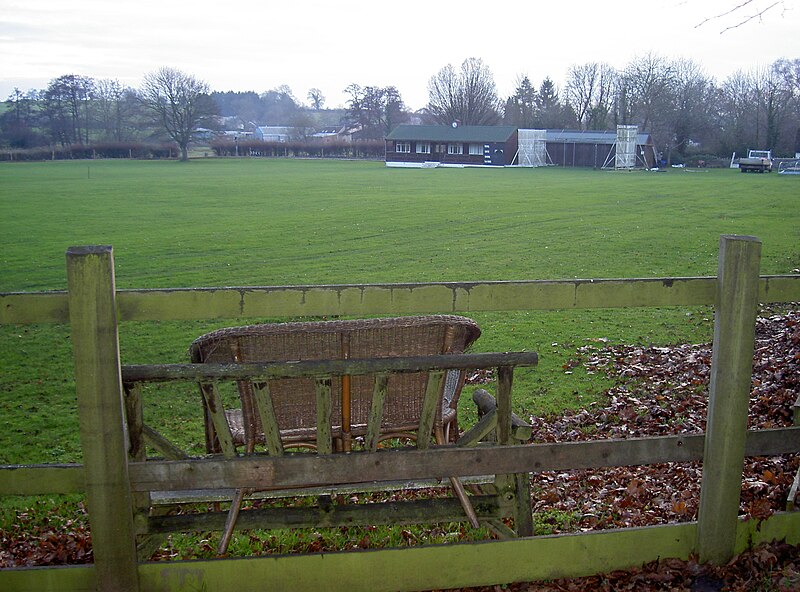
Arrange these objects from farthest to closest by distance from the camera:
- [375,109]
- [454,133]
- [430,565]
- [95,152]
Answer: [375,109] → [454,133] → [95,152] → [430,565]

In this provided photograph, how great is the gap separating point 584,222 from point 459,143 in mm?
75114

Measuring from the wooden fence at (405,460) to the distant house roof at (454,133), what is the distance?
9620 cm

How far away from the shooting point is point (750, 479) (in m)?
5.24

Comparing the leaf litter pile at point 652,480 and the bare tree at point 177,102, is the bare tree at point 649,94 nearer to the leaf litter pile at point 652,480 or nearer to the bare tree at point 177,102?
the bare tree at point 177,102

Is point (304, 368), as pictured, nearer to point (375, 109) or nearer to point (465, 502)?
point (465, 502)

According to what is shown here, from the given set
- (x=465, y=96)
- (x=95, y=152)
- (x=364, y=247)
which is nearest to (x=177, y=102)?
(x=95, y=152)

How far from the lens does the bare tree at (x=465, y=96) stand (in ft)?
443

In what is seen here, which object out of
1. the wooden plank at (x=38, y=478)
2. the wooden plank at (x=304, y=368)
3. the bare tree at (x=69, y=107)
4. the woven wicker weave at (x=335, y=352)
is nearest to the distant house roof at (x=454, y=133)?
the bare tree at (x=69, y=107)

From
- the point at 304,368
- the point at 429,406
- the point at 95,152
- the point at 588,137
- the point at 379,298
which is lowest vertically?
the point at 95,152

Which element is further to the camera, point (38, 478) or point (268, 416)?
point (268, 416)

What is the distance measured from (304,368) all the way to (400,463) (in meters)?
0.60

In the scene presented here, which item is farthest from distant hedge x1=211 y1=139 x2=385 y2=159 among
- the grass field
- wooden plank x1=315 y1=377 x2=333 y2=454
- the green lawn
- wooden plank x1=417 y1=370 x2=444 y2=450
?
wooden plank x1=315 y1=377 x2=333 y2=454

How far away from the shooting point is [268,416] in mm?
3834

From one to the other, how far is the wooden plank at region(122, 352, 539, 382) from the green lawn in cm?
→ 426
